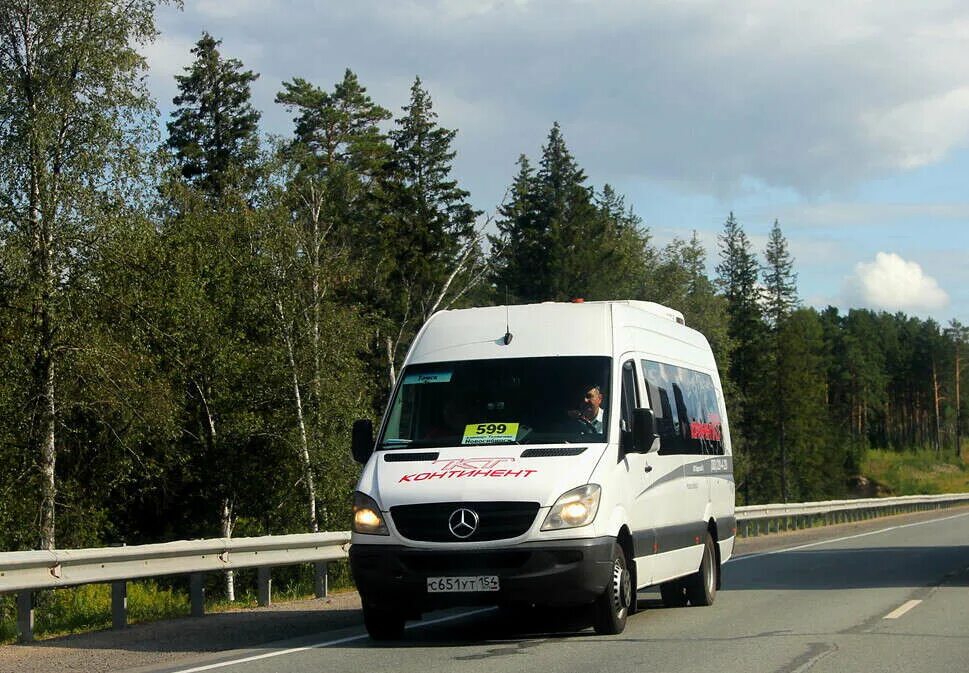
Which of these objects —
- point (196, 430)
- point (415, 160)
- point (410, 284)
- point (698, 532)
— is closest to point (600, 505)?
point (698, 532)

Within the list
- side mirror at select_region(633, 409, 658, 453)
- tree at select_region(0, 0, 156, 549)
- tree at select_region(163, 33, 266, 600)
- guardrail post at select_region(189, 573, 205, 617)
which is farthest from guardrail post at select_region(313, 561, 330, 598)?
tree at select_region(163, 33, 266, 600)

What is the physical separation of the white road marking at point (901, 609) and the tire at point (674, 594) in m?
2.05

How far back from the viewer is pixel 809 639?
10711mm

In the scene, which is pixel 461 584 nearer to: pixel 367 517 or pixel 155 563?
pixel 367 517

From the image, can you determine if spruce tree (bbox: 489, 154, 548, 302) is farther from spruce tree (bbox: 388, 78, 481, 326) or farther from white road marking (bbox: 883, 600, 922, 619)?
white road marking (bbox: 883, 600, 922, 619)

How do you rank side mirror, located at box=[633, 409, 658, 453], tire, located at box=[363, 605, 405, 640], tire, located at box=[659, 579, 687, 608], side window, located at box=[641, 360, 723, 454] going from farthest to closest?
tire, located at box=[659, 579, 687, 608] → side window, located at box=[641, 360, 723, 454] → side mirror, located at box=[633, 409, 658, 453] → tire, located at box=[363, 605, 405, 640]

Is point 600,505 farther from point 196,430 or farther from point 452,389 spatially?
point 196,430

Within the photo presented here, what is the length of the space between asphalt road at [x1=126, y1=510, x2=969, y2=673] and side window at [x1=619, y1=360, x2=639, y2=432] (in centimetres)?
172

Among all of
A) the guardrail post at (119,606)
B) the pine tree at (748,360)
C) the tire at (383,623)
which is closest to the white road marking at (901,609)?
the tire at (383,623)

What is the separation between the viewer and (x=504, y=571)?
10.1m

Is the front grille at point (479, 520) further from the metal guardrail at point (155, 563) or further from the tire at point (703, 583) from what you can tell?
the tire at point (703, 583)

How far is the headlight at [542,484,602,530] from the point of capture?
400 inches

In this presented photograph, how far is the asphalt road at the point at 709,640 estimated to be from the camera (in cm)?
935

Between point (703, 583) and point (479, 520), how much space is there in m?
4.40
